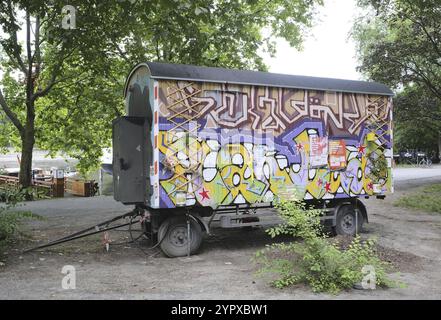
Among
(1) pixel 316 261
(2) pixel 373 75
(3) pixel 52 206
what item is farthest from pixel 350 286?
(2) pixel 373 75

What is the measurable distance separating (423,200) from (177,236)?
37.1 feet

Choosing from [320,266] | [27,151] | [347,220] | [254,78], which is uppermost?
[254,78]

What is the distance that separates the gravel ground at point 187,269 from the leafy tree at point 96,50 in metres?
4.23

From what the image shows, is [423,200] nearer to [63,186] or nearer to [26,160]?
[26,160]

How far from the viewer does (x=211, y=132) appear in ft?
28.9

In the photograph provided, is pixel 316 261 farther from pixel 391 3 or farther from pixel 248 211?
pixel 391 3

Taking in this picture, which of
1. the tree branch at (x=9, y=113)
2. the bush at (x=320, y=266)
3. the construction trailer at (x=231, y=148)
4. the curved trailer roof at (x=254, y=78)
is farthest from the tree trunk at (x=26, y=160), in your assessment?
the bush at (x=320, y=266)

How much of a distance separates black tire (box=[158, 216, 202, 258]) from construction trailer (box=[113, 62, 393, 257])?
19 mm

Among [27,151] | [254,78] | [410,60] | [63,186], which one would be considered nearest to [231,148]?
[254,78]

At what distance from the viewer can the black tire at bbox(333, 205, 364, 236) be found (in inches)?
A: 410

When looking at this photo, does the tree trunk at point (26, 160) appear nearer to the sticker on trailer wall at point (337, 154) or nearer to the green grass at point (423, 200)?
the sticker on trailer wall at point (337, 154)

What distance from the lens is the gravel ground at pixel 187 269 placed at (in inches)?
237

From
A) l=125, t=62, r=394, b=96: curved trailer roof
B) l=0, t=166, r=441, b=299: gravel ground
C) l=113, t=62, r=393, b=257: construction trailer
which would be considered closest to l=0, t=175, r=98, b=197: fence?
l=0, t=166, r=441, b=299: gravel ground

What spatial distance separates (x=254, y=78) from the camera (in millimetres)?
9273
